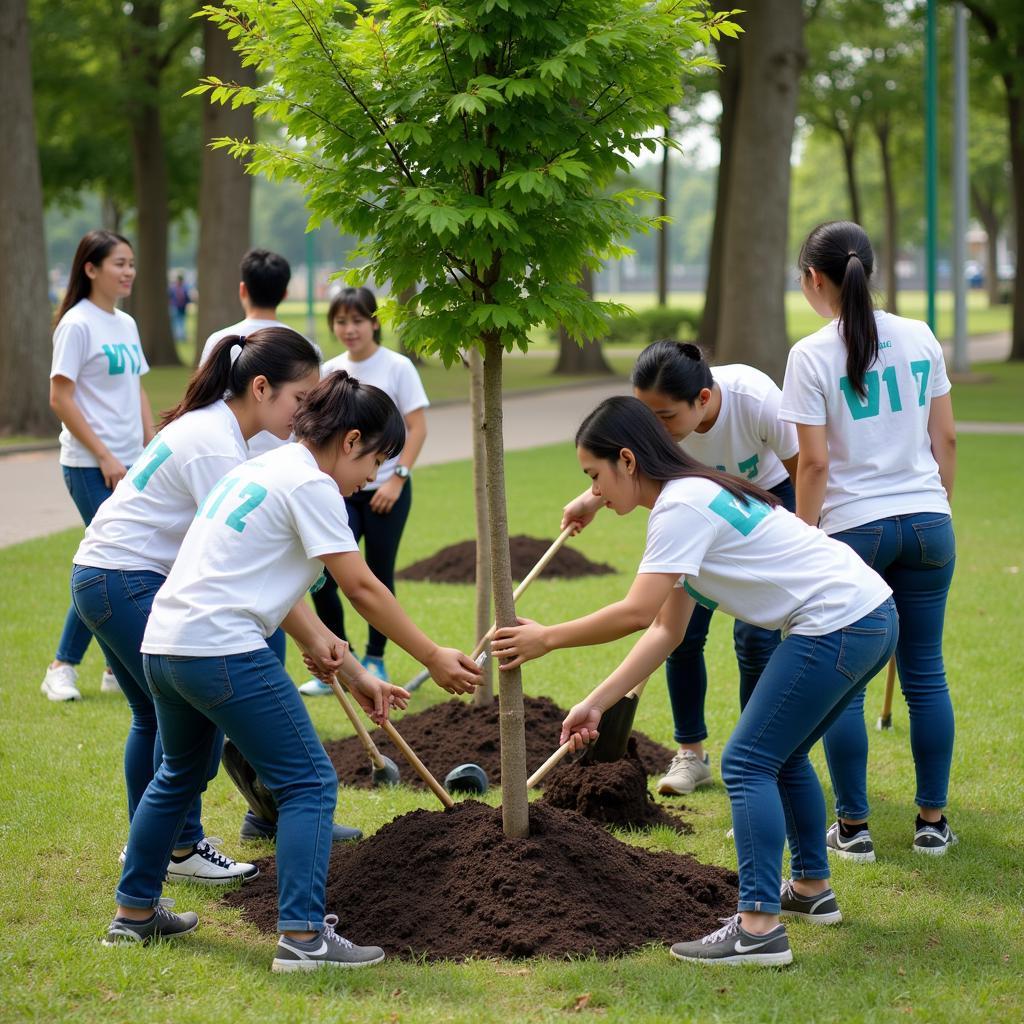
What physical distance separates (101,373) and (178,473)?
9.33 ft

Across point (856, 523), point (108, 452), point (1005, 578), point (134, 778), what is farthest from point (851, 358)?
point (1005, 578)

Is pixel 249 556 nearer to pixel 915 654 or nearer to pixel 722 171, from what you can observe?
pixel 915 654

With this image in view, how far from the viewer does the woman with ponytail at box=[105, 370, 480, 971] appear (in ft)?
12.1

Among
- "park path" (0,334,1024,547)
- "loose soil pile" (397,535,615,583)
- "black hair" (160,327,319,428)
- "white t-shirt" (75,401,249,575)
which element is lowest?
"loose soil pile" (397,535,615,583)

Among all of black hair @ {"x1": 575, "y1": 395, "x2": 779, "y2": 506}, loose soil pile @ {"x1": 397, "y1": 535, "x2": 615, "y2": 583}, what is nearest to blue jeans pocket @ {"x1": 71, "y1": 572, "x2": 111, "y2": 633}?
black hair @ {"x1": 575, "y1": 395, "x2": 779, "y2": 506}

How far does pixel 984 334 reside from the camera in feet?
141

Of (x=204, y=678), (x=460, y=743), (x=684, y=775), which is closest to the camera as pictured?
(x=204, y=678)

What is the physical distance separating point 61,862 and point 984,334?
1665 inches

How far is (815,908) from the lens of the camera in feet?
13.8

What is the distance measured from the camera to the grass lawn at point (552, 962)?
3564 millimetres

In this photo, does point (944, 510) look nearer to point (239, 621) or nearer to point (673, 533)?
point (673, 533)

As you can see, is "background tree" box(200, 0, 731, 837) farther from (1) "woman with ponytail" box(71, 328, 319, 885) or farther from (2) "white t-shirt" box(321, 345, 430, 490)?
(2) "white t-shirt" box(321, 345, 430, 490)

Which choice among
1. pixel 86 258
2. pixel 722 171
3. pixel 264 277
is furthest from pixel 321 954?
pixel 722 171

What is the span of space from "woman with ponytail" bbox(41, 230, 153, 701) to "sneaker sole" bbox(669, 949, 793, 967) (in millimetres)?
3970
